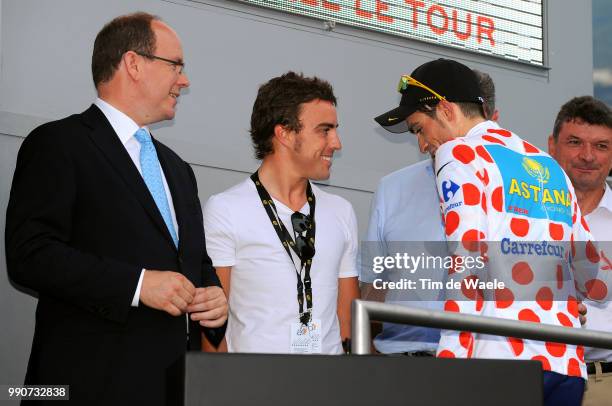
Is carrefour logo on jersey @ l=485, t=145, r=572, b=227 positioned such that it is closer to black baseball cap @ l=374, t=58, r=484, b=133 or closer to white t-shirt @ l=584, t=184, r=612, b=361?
black baseball cap @ l=374, t=58, r=484, b=133

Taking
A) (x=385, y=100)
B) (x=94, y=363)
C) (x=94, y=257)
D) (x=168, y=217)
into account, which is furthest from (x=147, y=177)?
(x=385, y=100)

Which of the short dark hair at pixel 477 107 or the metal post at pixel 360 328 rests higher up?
the short dark hair at pixel 477 107

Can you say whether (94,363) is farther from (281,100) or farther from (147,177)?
(281,100)

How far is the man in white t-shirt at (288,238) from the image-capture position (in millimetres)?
3424

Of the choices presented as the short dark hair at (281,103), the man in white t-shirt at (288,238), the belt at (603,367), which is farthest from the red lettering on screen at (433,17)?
the belt at (603,367)

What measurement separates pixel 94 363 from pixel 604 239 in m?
2.29

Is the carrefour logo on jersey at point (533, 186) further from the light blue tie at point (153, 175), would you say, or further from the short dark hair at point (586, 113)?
the short dark hair at point (586, 113)

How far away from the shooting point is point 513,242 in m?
2.62

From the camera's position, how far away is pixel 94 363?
2.64 m

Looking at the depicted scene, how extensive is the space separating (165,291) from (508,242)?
98 centimetres

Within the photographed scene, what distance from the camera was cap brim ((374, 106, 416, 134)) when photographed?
323 cm

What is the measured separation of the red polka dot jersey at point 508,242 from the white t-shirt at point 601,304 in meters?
0.81

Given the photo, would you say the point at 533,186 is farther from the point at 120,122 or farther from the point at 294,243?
the point at 120,122

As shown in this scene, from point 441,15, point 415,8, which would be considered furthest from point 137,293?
point 441,15
